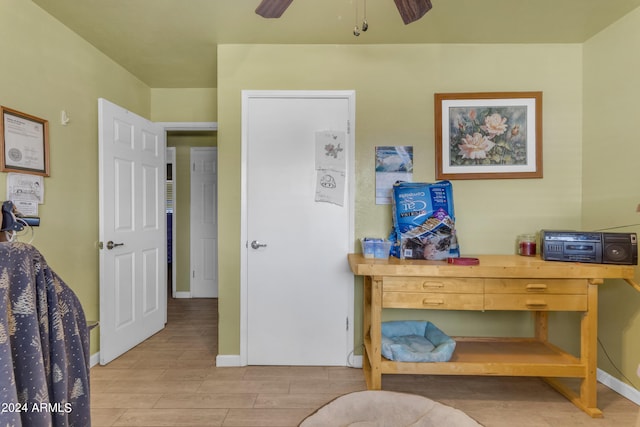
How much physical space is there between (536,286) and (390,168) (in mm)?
1181

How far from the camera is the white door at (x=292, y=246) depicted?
7.79 feet

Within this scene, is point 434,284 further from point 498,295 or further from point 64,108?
point 64,108

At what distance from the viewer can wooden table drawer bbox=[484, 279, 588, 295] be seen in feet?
5.88

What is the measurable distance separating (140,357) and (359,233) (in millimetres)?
2019

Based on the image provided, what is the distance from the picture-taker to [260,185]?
2.38 m

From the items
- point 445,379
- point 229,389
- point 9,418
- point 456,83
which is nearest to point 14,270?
point 9,418

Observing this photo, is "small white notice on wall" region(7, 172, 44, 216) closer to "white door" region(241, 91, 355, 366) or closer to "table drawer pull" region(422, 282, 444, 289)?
"white door" region(241, 91, 355, 366)

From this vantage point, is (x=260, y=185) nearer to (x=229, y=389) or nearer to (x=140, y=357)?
(x=229, y=389)

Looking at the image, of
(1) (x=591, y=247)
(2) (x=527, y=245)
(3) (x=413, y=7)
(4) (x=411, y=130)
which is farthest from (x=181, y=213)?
→ (1) (x=591, y=247)

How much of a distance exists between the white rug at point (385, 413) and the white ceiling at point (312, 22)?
2.32 metres

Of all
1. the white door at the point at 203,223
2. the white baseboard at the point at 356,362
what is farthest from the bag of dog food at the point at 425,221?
the white door at the point at 203,223

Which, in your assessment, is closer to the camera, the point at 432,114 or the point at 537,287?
the point at 537,287

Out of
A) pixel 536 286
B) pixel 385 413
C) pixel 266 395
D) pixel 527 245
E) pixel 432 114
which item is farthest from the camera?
pixel 432 114

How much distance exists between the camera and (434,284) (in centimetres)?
182
